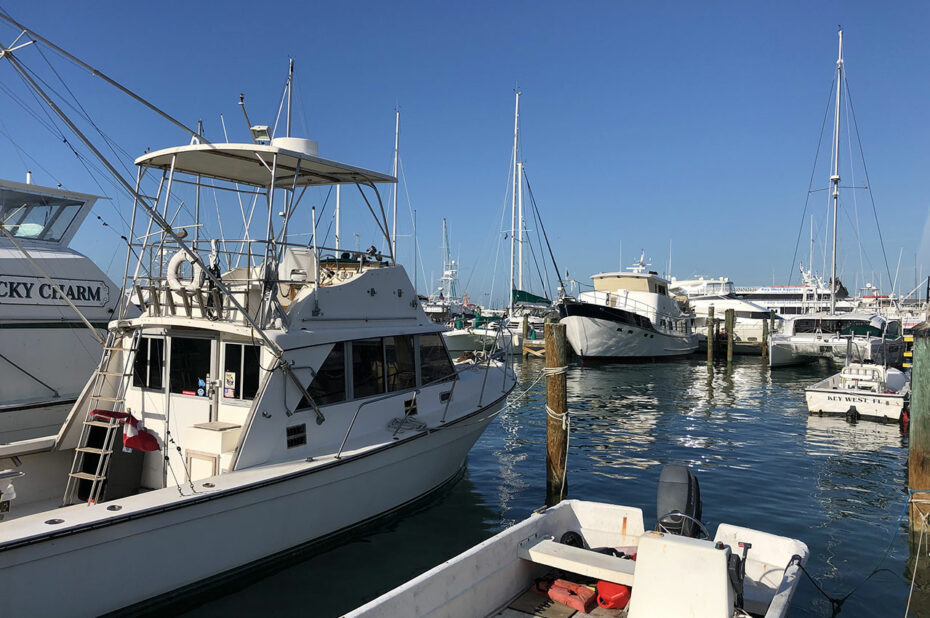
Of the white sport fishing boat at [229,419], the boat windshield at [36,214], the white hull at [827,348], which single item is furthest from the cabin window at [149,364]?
the white hull at [827,348]

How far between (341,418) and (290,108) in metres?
9.07

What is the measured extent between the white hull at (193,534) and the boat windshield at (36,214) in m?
8.64

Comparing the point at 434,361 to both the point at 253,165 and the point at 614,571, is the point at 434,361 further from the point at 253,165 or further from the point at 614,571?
the point at 614,571

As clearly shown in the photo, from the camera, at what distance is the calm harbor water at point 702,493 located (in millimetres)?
6531

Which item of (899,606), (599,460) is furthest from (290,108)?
(899,606)

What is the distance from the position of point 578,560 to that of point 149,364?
543 cm

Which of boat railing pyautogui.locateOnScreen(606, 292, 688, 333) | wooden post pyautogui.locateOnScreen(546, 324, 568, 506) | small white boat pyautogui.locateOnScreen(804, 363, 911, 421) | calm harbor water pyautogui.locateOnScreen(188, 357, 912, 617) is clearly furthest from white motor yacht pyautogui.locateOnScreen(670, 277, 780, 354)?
wooden post pyautogui.locateOnScreen(546, 324, 568, 506)

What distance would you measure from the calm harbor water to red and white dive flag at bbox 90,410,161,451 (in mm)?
1740

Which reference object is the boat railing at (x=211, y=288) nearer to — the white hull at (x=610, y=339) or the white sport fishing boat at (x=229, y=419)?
the white sport fishing boat at (x=229, y=419)

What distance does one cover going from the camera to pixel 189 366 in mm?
7391

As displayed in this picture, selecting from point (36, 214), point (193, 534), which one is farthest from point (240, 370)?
point (36, 214)

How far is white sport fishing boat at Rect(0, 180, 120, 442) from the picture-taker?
1050cm

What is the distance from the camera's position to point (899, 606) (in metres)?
6.30

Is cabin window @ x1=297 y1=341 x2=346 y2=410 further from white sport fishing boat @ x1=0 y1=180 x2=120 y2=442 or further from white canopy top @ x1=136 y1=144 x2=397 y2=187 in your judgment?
white sport fishing boat @ x1=0 y1=180 x2=120 y2=442
